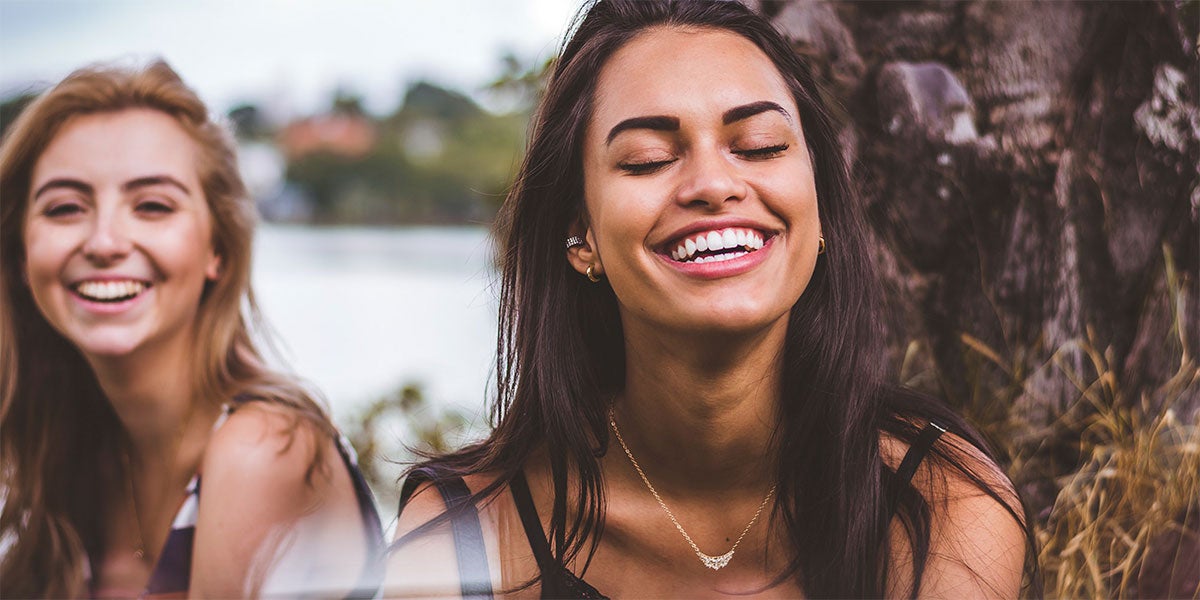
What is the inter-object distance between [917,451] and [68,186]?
221cm

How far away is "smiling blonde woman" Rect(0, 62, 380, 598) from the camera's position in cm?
271

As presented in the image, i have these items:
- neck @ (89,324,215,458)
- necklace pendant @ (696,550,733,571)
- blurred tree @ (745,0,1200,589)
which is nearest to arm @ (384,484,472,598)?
necklace pendant @ (696,550,733,571)

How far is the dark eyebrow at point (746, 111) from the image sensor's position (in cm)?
→ 205

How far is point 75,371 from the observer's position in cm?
314

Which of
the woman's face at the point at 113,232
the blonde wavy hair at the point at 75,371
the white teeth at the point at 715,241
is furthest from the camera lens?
the blonde wavy hair at the point at 75,371

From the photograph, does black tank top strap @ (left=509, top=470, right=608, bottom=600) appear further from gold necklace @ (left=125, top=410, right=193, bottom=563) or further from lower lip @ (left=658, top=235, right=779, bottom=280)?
gold necklace @ (left=125, top=410, right=193, bottom=563)

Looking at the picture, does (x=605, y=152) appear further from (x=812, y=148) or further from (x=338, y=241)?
(x=338, y=241)

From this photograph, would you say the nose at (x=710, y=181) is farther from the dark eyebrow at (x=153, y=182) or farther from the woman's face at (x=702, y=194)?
the dark eyebrow at (x=153, y=182)

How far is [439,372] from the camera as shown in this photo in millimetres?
4664

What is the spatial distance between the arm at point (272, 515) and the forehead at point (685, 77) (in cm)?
123

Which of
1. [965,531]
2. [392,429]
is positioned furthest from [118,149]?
[965,531]

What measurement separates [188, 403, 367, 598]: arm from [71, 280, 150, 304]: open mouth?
411 mm

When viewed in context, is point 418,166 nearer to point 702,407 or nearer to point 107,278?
point 107,278

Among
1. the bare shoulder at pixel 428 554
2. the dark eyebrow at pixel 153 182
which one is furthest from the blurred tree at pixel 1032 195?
the dark eyebrow at pixel 153 182
